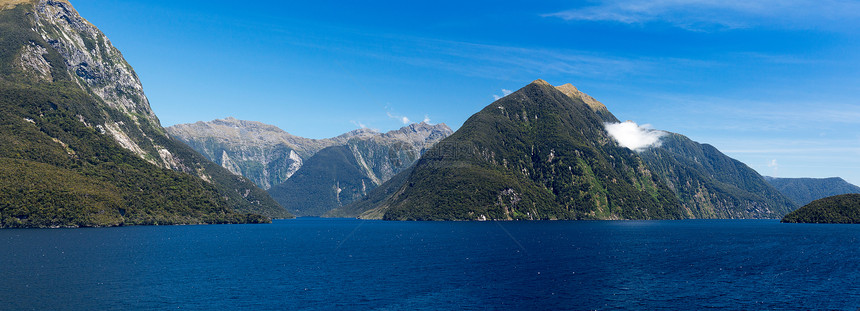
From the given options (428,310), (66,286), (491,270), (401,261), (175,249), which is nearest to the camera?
(428,310)

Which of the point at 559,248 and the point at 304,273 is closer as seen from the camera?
the point at 304,273

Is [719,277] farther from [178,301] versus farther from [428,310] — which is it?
[178,301]

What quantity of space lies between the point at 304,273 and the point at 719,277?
90893mm

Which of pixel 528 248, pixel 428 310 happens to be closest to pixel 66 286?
pixel 428 310

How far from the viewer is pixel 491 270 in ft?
358

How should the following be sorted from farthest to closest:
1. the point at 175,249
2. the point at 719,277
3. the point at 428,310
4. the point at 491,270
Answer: the point at 175,249
the point at 491,270
the point at 719,277
the point at 428,310

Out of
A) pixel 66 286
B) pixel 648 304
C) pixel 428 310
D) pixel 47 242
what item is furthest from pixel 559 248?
pixel 47 242

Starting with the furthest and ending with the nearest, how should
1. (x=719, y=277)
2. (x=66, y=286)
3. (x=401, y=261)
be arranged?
1. (x=401, y=261)
2. (x=719, y=277)
3. (x=66, y=286)

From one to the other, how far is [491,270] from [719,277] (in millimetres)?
48891

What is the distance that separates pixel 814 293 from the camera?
8331 centimetres

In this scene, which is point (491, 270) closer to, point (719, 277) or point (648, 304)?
point (648, 304)

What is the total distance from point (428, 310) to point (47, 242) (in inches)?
6169

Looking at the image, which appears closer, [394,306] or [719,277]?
[394,306]

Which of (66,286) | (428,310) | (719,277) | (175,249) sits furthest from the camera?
(175,249)
